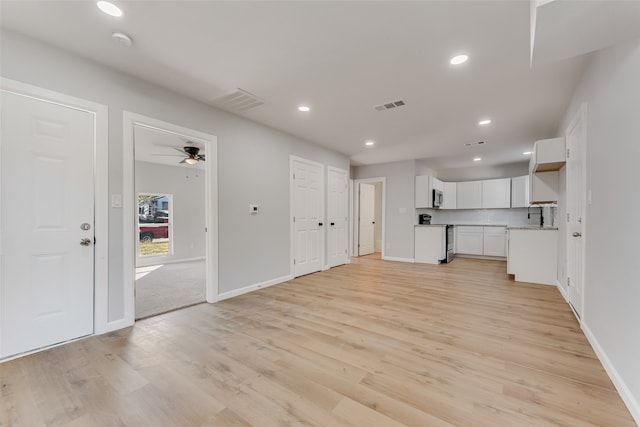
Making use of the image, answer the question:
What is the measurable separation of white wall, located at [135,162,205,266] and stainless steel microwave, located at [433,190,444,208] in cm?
625

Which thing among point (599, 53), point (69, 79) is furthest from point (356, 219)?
point (69, 79)

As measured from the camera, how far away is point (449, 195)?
760 centimetres

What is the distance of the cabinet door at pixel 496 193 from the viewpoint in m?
6.82

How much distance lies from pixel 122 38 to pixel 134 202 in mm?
1494

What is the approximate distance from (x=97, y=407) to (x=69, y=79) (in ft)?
8.65

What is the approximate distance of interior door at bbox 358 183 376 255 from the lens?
26.0 ft

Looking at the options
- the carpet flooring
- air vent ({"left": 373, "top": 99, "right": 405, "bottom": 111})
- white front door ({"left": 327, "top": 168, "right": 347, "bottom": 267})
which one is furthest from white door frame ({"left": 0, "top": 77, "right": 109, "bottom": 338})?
white front door ({"left": 327, "top": 168, "right": 347, "bottom": 267})

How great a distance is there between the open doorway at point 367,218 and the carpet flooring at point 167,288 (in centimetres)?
421

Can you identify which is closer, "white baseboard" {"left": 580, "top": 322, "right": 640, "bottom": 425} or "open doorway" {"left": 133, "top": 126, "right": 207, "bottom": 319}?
"white baseboard" {"left": 580, "top": 322, "right": 640, "bottom": 425}

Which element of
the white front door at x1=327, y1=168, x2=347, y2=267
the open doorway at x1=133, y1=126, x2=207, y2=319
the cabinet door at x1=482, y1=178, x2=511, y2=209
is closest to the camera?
the open doorway at x1=133, y1=126, x2=207, y2=319

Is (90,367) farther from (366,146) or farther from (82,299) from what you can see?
(366,146)

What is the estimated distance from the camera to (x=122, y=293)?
2.64 meters

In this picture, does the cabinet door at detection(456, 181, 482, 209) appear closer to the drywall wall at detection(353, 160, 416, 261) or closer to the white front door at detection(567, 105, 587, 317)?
the drywall wall at detection(353, 160, 416, 261)

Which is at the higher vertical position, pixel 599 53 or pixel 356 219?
pixel 599 53
